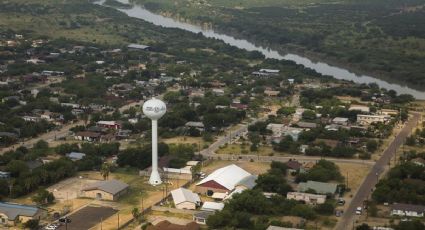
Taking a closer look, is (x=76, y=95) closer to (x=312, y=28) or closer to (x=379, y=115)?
(x=379, y=115)

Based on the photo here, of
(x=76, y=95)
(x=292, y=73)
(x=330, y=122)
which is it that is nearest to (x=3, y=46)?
(x=76, y=95)

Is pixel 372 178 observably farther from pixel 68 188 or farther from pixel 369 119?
pixel 68 188

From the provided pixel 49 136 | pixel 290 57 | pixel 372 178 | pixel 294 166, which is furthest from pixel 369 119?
pixel 290 57

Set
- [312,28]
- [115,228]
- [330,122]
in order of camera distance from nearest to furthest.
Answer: [115,228], [330,122], [312,28]

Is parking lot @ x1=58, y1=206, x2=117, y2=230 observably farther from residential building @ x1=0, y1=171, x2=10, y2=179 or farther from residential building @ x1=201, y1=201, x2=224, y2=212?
residential building @ x1=0, y1=171, x2=10, y2=179

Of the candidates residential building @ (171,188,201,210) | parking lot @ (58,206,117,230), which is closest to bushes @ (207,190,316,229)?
residential building @ (171,188,201,210)

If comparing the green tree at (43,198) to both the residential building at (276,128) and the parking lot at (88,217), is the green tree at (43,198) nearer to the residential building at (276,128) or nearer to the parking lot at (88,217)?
the parking lot at (88,217)
